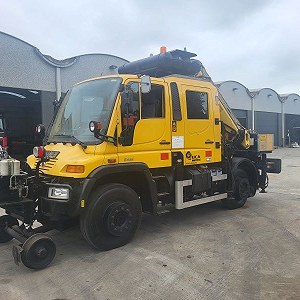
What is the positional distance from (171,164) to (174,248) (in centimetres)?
142

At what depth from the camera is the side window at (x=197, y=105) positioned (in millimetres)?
6188

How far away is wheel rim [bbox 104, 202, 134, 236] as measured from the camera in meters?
4.83

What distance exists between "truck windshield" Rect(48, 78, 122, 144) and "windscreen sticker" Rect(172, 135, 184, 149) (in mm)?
1382

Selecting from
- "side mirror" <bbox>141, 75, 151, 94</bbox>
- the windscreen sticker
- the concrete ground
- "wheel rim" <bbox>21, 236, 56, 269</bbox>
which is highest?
"side mirror" <bbox>141, 75, 151, 94</bbox>

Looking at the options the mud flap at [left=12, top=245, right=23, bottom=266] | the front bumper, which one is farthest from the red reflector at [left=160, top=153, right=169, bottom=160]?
the mud flap at [left=12, top=245, right=23, bottom=266]

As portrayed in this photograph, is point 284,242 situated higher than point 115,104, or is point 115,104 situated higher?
point 115,104

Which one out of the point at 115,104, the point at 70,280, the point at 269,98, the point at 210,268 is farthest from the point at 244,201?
the point at 269,98

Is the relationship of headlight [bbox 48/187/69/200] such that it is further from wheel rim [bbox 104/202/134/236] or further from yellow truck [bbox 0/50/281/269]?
wheel rim [bbox 104/202/134/236]

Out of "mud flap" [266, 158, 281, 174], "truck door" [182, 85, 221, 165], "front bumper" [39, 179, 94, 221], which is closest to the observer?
"front bumper" [39, 179, 94, 221]

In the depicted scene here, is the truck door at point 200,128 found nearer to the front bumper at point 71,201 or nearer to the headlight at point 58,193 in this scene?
the front bumper at point 71,201

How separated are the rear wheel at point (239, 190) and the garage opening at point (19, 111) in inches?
399

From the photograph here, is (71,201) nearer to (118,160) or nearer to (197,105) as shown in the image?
(118,160)

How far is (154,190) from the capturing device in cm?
539

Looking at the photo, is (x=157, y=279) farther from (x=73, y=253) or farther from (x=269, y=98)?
(x=269, y=98)
